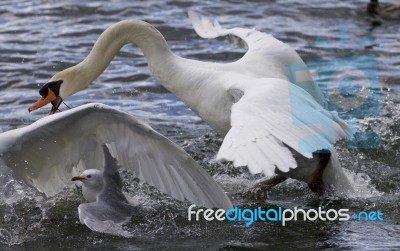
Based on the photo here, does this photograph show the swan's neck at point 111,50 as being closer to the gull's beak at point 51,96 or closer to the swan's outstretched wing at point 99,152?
the gull's beak at point 51,96

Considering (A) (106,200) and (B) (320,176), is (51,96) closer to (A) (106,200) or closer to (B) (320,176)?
(A) (106,200)

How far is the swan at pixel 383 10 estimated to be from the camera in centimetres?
1407

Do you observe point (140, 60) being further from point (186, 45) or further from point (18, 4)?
point (18, 4)

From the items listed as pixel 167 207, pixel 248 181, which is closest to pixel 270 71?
pixel 248 181

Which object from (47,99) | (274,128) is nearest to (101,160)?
(47,99)

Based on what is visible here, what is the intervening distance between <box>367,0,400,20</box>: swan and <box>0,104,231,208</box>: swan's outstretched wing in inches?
312

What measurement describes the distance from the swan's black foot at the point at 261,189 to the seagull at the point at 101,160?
1.05m

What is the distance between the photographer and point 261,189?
762 cm

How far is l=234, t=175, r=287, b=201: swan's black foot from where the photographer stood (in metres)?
7.59

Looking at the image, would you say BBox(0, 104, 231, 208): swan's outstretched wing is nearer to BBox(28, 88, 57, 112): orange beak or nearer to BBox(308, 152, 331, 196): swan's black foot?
BBox(28, 88, 57, 112): orange beak

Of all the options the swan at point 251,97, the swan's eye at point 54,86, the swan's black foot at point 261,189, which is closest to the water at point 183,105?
the swan's black foot at point 261,189

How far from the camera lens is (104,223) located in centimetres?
658

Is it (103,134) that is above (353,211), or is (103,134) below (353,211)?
above

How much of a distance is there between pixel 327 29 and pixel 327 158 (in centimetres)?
629
